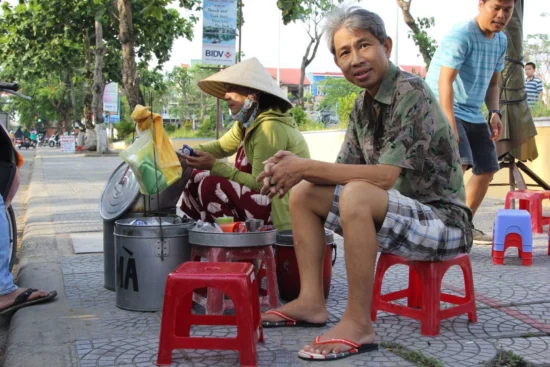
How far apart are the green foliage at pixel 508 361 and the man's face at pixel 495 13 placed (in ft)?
8.83

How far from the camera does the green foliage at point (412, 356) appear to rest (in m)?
2.61

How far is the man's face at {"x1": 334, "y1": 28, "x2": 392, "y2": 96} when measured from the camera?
291cm

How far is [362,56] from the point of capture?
292cm

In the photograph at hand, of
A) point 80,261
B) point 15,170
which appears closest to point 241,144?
point 15,170

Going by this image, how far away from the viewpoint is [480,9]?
4.74m

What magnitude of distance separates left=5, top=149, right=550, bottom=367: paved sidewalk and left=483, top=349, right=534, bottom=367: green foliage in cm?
3

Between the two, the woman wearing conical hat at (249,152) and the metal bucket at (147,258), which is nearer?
the metal bucket at (147,258)

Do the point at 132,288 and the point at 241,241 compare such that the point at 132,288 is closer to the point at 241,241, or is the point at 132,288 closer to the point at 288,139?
the point at 241,241

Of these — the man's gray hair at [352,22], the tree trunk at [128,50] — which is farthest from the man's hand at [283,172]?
the tree trunk at [128,50]

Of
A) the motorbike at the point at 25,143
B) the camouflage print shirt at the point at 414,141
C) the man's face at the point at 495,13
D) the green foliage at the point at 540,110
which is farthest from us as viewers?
the motorbike at the point at 25,143

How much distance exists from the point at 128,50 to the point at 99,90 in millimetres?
10795

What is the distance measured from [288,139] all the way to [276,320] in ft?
3.84

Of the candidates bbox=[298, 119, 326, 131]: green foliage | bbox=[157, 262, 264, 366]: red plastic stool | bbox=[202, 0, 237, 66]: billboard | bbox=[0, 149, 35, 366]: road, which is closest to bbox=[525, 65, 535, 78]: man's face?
bbox=[202, 0, 237, 66]: billboard

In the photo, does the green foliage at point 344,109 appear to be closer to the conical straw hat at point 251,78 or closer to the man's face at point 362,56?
the conical straw hat at point 251,78
